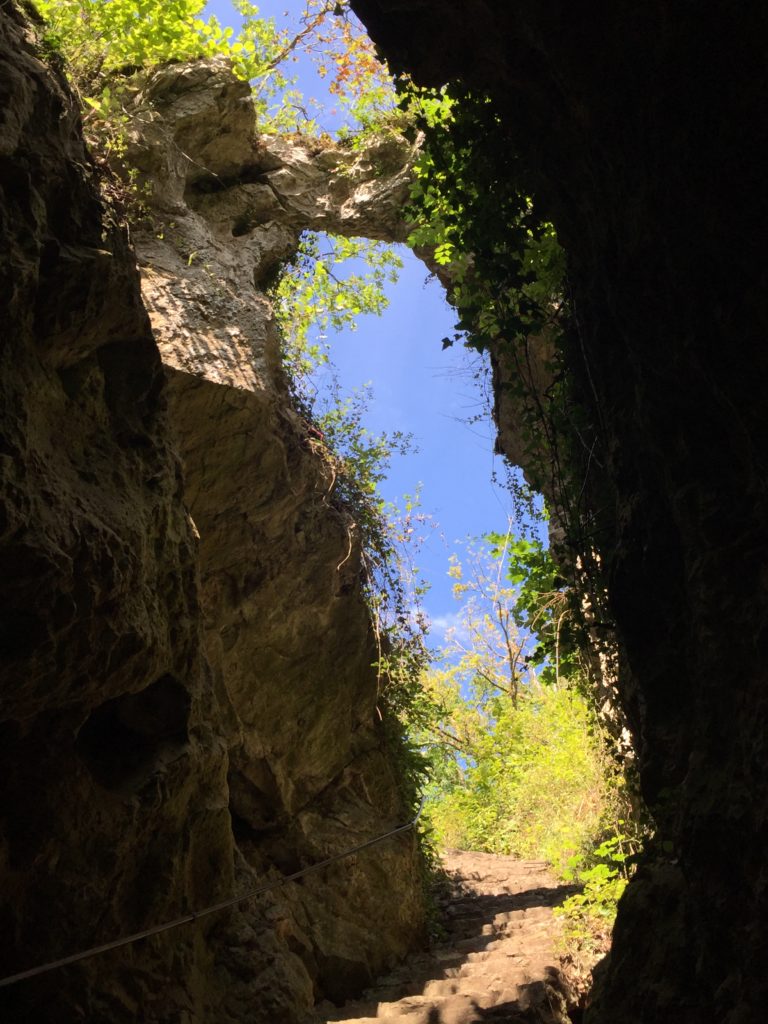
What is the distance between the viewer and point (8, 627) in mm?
3143

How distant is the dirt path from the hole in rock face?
7.88 ft

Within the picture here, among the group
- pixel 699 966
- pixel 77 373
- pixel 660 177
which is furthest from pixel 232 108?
pixel 699 966

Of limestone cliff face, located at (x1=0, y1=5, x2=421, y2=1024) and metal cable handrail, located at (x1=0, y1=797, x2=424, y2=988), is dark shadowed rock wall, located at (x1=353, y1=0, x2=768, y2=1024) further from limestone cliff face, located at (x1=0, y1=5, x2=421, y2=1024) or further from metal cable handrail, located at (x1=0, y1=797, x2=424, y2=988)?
limestone cliff face, located at (x1=0, y1=5, x2=421, y2=1024)

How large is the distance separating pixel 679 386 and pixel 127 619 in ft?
9.20

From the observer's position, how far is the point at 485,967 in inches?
246

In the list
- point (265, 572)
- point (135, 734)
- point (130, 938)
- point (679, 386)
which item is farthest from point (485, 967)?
point (679, 386)

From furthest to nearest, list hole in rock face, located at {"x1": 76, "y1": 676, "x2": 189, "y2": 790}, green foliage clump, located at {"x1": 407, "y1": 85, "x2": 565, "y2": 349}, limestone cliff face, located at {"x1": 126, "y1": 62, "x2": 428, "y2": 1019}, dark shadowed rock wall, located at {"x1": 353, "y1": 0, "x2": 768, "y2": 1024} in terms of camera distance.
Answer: limestone cliff face, located at {"x1": 126, "y1": 62, "x2": 428, "y2": 1019} → green foliage clump, located at {"x1": 407, "y1": 85, "x2": 565, "y2": 349} → hole in rock face, located at {"x1": 76, "y1": 676, "x2": 189, "y2": 790} → dark shadowed rock wall, located at {"x1": 353, "y1": 0, "x2": 768, "y2": 1024}

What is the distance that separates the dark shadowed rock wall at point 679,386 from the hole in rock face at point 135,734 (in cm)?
243

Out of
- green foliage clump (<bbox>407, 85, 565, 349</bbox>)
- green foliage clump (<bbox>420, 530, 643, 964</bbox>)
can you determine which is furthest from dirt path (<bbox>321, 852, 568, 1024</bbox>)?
green foliage clump (<bbox>407, 85, 565, 349</bbox>)

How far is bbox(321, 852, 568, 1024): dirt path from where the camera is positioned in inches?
195

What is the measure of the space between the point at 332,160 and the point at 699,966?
33.1 ft

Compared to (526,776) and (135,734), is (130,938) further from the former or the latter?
(526,776)

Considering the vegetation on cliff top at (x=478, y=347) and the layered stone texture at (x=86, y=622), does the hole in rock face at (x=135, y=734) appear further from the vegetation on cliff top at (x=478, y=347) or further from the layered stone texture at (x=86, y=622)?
the vegetation on cliff top at (x=478, y=347)

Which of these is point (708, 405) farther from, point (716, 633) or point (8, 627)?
point (8, 627)
